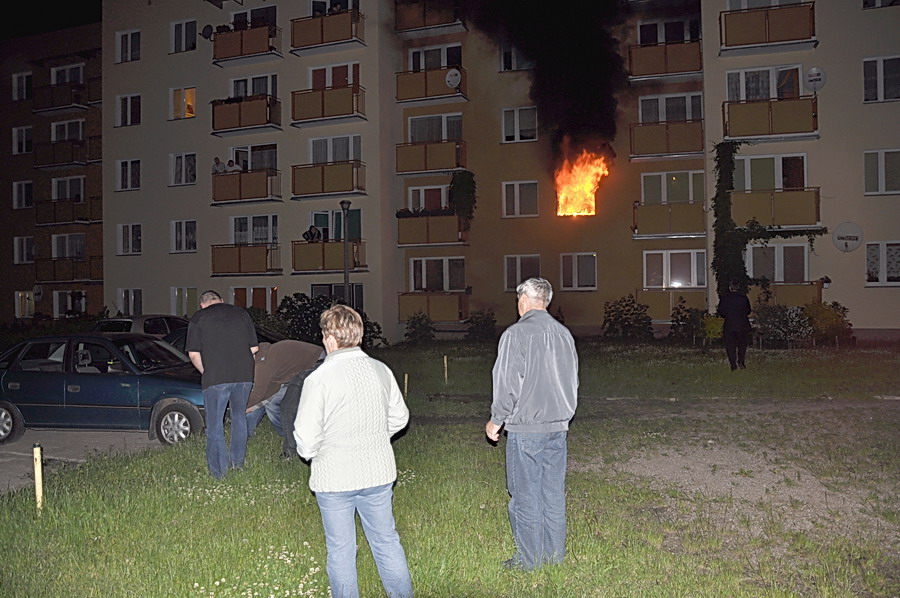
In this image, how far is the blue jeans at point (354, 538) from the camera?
4445 mm

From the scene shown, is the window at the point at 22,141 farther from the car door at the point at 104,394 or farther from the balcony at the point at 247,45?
the car door at the point at 104,394

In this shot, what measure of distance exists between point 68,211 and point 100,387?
100 feet

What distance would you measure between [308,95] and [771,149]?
16212 mm

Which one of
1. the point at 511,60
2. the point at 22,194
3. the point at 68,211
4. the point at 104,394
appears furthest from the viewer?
the point at 22,194

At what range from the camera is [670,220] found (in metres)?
27.7

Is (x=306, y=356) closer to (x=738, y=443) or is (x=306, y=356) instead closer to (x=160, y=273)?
(x=738, y=443)

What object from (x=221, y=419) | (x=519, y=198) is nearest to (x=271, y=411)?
(x=221, y=419)

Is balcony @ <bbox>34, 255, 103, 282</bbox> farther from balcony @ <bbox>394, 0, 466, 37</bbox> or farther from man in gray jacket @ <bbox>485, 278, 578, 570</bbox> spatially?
man in gray jacket @ <bbox>485, 278, 578, 570</bbox>

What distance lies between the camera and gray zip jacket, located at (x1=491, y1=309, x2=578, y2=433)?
529 cm

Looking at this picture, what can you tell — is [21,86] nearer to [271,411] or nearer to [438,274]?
[438,274]

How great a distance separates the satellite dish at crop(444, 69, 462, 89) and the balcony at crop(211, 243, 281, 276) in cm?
882

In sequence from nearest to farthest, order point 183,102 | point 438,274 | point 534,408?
point 534,408 → point 438,274 → point 183,102

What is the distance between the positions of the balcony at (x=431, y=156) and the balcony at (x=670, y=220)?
6.55 meters

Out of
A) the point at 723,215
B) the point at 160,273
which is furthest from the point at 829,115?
the point at 160,273
